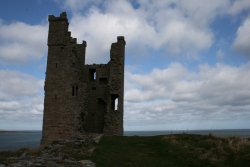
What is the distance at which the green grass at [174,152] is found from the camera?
20.7 m

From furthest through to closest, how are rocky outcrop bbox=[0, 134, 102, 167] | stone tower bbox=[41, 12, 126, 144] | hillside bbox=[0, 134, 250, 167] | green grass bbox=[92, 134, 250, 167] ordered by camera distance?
stone tower bbox=[41, 12, 126, 144] < green grass bbox=[92, 134, 250, 167] < hillside bbox=[0, 134, 250, 167] < rocky outcrop bbox=[0, 134, 102, 167]

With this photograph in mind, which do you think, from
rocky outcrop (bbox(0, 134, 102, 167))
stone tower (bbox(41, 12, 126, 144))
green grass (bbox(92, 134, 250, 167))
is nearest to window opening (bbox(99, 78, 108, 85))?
stone tower (bbox(41, 12, 126, 144))

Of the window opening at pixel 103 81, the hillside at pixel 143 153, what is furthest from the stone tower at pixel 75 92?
the hillside at pixel 143 153

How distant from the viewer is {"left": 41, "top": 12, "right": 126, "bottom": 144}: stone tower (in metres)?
32.9

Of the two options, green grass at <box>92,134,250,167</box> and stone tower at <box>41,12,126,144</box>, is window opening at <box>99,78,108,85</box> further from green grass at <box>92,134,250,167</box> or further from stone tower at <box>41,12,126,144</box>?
green grass at <box>92,134,250,167</box>

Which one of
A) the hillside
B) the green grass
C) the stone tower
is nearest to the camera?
the hillside

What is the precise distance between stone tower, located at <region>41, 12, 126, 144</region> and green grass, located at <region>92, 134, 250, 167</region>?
714 cm

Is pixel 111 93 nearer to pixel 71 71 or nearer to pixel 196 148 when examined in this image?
pixel 71 71

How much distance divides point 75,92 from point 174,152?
14079 mm

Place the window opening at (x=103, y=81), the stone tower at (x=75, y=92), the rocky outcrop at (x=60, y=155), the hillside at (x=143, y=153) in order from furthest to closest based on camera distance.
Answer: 1. the window opening at (x=103, y=81)
2. the stone tower at (x=75, y=92)
3. the hillside at (x=143, y=153)
4. the rocky outcrop at (x=60, y=155)

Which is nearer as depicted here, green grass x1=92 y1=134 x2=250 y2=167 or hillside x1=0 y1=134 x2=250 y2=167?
hillside x1=0 y1=134 x2=250 y2=167

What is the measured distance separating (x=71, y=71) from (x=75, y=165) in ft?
55.8

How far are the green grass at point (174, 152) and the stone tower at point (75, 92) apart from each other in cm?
714

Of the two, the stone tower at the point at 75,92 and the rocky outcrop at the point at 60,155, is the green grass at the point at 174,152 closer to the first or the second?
the rocky outcrop at the point at 60,155
